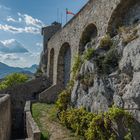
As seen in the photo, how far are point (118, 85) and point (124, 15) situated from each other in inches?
179

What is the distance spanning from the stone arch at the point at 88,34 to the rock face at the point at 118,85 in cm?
391

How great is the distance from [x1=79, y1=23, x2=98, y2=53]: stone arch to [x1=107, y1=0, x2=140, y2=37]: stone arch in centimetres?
206

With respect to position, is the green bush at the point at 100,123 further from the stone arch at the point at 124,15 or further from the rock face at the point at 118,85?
the stone arch at the point at 124,15

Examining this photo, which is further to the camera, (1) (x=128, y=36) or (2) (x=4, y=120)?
(2) (x=4, y=120)

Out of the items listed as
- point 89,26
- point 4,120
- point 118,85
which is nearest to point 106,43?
point 118,85

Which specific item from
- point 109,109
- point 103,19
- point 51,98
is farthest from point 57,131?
point 51,98

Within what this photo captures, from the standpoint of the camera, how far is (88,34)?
52.0 ft

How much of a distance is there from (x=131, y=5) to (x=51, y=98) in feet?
35.2

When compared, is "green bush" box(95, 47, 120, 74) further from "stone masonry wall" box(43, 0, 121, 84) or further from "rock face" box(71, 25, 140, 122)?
"stone masonry wall" box(43, 0, 121, 84)

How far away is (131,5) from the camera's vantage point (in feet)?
39.8

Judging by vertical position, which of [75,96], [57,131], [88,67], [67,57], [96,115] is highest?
[67,57]

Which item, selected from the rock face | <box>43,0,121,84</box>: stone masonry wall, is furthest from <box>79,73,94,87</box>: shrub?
<box>43,0,121,84</box>: stone masonry wall

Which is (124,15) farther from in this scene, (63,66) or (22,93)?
(22,93)

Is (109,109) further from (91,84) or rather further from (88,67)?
(88,67)
